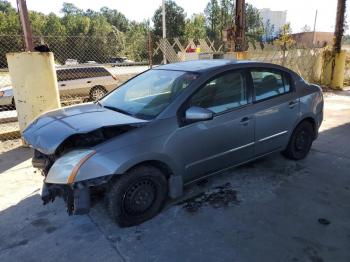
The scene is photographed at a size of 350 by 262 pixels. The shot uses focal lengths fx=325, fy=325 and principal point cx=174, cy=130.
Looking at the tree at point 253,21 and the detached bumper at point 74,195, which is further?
the tree at point 253,21

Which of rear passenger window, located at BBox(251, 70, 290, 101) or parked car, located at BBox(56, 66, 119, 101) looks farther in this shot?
parked car, located at BBox(56, 66, 119, 101)

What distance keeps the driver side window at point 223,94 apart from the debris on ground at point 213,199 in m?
1.05

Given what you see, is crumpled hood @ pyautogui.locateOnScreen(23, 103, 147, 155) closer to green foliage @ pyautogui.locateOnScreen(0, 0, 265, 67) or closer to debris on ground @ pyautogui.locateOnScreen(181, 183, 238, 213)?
debris on ground @ pyautogui.locateOnScreen(181, 183, 238, 213)

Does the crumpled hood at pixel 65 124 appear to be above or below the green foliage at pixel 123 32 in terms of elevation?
below

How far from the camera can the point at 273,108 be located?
4336 millimetres

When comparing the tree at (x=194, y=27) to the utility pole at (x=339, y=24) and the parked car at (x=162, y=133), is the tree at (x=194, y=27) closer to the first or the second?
the utility pole at (x=339, y=24)

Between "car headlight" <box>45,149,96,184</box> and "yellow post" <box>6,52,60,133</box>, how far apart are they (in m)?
3.00

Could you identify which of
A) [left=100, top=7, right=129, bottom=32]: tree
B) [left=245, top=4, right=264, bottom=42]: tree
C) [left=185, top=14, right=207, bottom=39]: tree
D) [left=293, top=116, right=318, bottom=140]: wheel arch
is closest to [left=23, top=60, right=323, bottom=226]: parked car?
[left=293, top=116, right=318, bottom=140]: wheel arch

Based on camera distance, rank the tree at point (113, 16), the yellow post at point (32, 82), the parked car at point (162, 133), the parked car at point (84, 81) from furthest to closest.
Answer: the tree at point (113, 16)
the parked car at point (84, 81)
the yellow post at point (32, 82)
the parked car at point (162, 133)

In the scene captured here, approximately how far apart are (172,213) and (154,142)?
899 millimetres

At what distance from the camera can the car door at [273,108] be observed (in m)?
4.21

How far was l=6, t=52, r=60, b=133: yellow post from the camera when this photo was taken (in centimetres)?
551

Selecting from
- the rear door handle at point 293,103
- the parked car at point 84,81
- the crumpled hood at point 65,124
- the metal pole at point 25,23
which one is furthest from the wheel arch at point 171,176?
the parked car at point 84,81

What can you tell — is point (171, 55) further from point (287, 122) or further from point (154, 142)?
point (154, 142)
